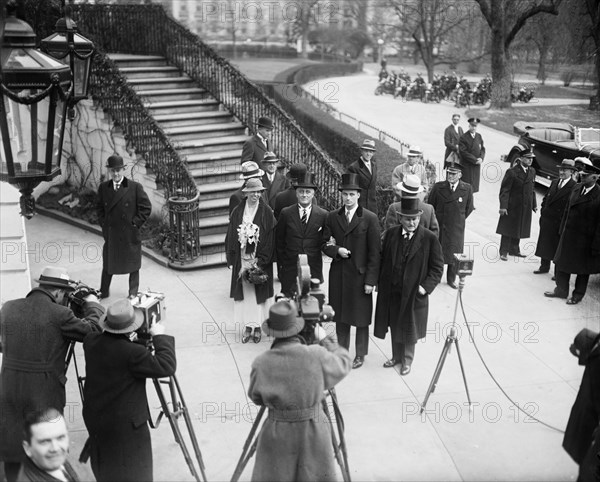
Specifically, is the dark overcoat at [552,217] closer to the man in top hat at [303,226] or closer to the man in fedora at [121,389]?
the man in top hat at [303,226]

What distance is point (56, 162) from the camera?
450cm

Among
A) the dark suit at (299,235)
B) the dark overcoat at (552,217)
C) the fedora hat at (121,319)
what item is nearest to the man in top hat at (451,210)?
the dark overcoat at (552,217)

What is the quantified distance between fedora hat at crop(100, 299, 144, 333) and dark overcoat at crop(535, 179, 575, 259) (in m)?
7.35

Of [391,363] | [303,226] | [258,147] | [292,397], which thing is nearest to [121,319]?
[292,397]

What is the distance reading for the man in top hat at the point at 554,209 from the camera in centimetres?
1047

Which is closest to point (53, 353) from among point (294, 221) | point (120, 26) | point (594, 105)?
point (294, 221)

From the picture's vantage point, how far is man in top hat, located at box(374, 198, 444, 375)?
24.7 ft

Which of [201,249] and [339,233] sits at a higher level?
[339,233]

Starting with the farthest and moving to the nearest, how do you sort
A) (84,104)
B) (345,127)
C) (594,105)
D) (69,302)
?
(594,105) → (345,127) → (84,104) → (69,302)

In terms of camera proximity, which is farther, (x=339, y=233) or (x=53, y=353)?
(x=339, y=233)

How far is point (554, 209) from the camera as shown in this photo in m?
10.6

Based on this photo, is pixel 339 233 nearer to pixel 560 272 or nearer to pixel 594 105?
pixel 560 272

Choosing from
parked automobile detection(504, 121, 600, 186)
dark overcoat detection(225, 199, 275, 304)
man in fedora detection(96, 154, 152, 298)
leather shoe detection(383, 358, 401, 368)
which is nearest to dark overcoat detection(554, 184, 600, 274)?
leather shoe detection(383, 358, 401, 368)

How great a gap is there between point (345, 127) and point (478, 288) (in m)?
9.83
